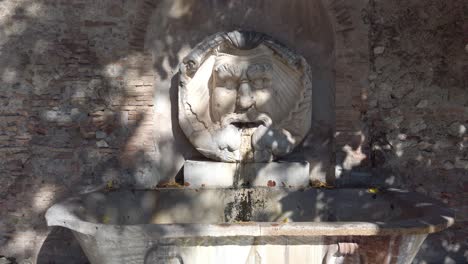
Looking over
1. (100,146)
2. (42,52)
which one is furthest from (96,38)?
(100,146)

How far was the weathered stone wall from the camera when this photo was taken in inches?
159

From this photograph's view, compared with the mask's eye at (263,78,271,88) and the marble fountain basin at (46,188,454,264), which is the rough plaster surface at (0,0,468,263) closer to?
the mask's eye at (263,78,271,88)

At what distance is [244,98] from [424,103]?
5.68 ft

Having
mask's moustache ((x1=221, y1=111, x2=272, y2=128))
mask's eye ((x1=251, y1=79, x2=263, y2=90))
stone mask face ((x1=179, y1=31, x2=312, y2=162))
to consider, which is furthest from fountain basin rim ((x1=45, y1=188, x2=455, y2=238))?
mask's eye ((x1=251, y1=79, x2=263, y2=90))

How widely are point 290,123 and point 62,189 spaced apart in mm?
2246

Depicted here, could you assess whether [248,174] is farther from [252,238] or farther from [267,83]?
[252,238]

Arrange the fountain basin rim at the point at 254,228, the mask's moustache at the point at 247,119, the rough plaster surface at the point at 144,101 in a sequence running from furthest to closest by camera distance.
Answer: the mask's moustache at the point at 247,119
the rough plaster surface at the point at 144,101
the fountain basin rim at the point at 254,228

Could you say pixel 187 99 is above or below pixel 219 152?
above

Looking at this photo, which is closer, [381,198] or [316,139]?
[381,198]

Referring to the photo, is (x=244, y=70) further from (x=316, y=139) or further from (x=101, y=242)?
(x=101, y=242)

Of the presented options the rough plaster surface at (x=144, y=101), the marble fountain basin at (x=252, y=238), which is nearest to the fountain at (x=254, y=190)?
the marble fountain basin at (x=252, y=238)

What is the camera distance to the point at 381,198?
3668 millimetres

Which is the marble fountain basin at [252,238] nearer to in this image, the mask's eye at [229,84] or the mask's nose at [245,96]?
the mask's nose at [245,96]

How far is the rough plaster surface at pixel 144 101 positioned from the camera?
396 cm
